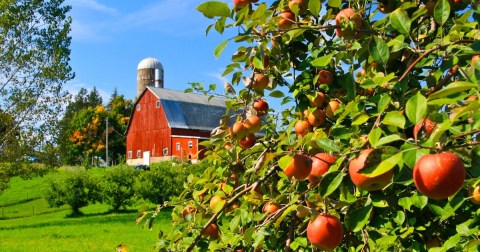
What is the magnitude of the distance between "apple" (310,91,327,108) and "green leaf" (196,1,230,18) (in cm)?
53

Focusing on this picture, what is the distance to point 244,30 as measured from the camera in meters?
1.44

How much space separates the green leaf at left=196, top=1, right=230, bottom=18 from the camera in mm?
1323

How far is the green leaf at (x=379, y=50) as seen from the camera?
1226mm

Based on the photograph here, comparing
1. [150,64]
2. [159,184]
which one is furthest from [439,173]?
[150,64]

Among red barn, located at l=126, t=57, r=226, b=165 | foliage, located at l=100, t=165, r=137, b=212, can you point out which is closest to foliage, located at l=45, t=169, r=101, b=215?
foliage, located at l=100, t=165, r=137, b=212

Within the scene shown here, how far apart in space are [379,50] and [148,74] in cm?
5195

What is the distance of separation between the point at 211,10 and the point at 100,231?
10.1 metres

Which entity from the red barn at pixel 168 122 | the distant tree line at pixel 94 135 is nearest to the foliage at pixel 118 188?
the red barn at pixel 168 122

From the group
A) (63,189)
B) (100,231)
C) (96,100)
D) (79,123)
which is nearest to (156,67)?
(79,123)

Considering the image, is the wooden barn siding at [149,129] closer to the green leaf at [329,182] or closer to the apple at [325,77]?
the apple at [325,77]

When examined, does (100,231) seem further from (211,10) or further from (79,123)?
(79,123)

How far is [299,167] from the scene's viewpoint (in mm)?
1212

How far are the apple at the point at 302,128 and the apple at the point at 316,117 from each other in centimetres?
2

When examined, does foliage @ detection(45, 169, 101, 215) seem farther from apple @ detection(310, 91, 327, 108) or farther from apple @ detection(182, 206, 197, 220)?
apple @ detection(310, 91, 327, 108)
